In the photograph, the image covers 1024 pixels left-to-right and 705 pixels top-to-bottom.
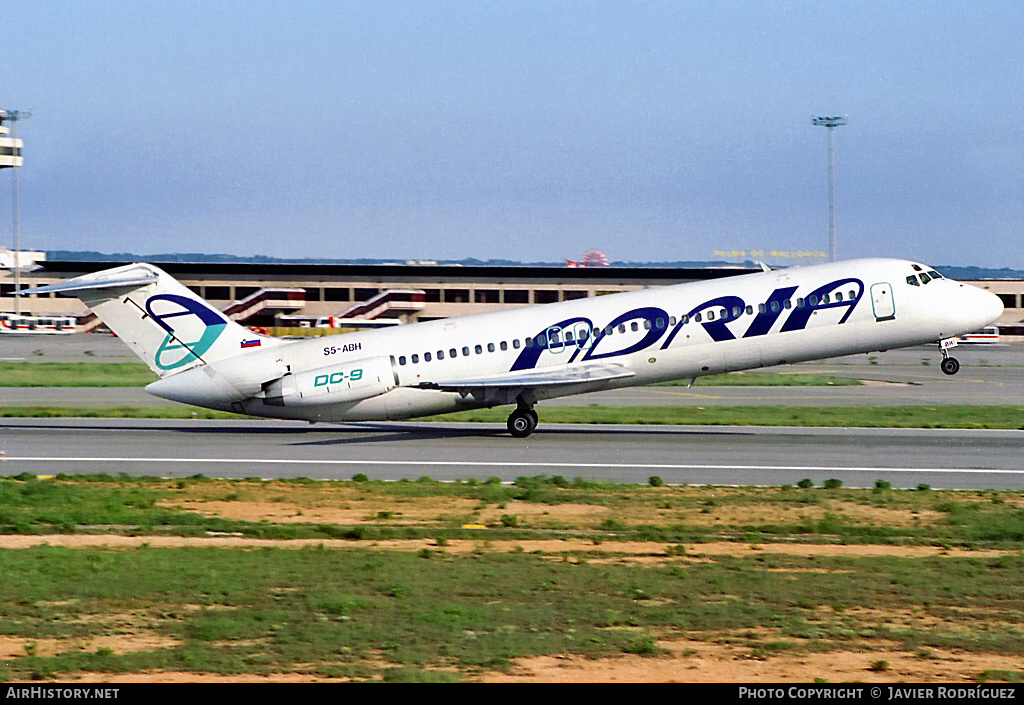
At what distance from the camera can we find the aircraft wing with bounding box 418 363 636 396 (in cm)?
3122

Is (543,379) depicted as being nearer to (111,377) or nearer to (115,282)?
(115,282)

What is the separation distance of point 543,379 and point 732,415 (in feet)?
33.2

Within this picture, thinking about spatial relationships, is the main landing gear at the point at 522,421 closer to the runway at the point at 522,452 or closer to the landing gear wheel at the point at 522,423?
the landing gear wheel at the point at 522,423

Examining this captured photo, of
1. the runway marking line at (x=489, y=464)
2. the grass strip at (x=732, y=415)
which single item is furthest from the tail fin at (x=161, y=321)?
the grass strip at (x=732, y=415)

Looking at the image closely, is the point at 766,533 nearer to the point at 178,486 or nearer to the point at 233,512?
the point at 233,512

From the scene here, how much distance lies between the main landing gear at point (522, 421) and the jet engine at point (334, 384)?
11.5ft

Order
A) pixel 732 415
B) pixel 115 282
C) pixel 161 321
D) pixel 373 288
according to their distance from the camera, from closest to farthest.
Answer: pixel 115 282 < pixel 161 321 < pixel 732 415 < pixel 373 288

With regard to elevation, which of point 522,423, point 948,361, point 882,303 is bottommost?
point 522,423

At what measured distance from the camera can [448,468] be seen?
2692cm

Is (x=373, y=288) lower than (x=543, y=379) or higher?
higher

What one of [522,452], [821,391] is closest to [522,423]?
[522,452]

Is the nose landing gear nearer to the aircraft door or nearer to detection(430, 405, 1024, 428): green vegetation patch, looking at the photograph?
the aircraft door

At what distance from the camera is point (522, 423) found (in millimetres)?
32312
